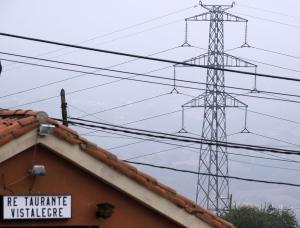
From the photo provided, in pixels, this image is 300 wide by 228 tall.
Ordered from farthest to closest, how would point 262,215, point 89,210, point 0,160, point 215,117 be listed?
1. point 262,215
2. point 215,117
3. point 89,210
4. point 0,160

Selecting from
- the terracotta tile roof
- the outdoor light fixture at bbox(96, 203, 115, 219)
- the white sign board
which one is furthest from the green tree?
the white sign board

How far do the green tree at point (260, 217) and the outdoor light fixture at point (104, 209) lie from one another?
205 feet

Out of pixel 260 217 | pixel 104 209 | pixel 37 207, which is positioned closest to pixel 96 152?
pixel 104 209

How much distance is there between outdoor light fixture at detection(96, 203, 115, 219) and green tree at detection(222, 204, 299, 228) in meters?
62.5

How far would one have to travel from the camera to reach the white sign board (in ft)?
38.8

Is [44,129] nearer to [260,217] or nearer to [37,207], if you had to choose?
[37,207]

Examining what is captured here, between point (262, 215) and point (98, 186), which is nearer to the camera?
point (98, 186)

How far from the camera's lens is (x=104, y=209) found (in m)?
12.3

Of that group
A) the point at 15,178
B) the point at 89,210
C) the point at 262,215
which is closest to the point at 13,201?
the point at 15,178

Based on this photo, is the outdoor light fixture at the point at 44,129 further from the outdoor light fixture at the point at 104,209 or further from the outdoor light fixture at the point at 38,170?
the outdoor light fixture at the point at 104,209

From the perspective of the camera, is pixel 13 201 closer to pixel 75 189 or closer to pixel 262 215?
pixel 75 189

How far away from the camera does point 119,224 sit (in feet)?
41.5

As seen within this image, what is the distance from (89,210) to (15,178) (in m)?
1.16

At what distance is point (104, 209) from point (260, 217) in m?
66.8
